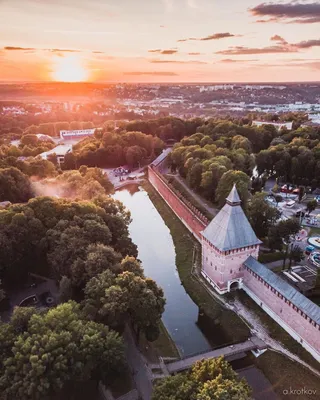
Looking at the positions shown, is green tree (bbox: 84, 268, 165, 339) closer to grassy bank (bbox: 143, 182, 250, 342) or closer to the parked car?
grassy bank (bbox: 143, 182, 250, 342)

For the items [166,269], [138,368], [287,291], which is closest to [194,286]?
[166,269]

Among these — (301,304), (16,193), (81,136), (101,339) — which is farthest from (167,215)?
(81,136)

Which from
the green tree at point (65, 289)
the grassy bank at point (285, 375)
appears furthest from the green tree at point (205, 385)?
the green tree at point (65, 289)

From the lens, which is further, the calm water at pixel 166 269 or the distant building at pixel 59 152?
the distant building at pixel 59 152

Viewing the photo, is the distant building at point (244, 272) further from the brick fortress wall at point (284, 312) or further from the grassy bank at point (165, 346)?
the grassy bank at point (165, 346)

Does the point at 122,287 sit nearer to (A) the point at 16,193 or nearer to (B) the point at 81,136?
(A) the point at 16,193

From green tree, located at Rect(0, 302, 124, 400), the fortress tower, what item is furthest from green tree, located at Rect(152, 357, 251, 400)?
the fortress tower
